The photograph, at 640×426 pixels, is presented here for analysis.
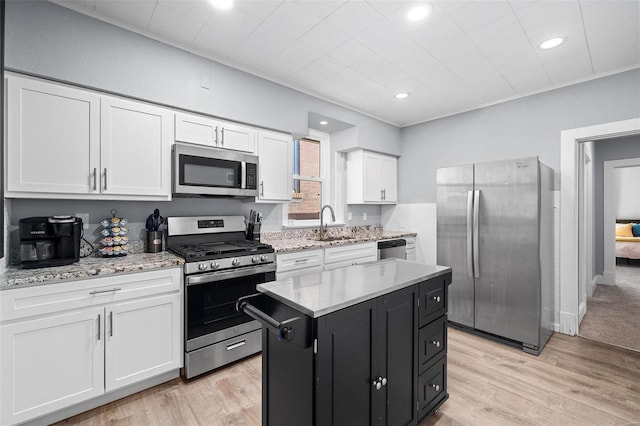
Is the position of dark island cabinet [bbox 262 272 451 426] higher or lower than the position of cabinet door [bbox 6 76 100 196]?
lower

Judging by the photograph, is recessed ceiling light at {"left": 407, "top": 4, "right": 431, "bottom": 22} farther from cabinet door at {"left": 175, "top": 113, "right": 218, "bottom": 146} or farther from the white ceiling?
cabinet door at {"left": 175, "top": 113, "right": 218, "bottom": 146}

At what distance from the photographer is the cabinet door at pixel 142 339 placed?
6.30 feet

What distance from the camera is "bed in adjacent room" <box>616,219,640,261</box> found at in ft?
20.6

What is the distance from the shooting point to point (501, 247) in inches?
117

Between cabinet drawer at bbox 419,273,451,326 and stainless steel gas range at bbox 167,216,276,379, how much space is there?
144 centimetres

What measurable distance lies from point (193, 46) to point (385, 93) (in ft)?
6.95

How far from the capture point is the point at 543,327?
2867 millimetres

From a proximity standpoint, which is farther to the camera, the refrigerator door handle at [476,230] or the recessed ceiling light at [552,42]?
the refrigerator door handle at [476,230]

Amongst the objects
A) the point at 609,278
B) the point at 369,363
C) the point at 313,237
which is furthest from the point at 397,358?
the point at 609,278

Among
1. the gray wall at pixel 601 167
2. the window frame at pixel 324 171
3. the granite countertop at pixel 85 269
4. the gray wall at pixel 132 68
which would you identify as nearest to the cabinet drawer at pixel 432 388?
the granite countertop at pixel 85 269

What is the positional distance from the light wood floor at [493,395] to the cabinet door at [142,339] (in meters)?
0.20

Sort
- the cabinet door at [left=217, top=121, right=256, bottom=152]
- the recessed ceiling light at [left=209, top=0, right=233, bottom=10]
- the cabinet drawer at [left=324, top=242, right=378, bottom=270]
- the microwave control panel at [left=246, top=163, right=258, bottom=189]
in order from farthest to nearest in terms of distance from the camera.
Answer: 1. the cabinet drawer at [left=324, top=242, right=378, bottom=270]
2. the microwave control panel at [left=246, top=163, right=258, bottom=189]
3. the cabinet door at [left=217, top=121, right=256, bottom=152]
4. the recessed ceiling light at [left=209, top=0, right=233, bottom=10]

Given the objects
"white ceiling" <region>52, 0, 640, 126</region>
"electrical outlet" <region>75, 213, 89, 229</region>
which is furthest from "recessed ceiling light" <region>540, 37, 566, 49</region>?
"electrical outlet" <region>75, 213, 89, 229</region>

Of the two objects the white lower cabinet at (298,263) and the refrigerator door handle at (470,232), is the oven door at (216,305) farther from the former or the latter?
the refrigerator door handle at (470,232)
